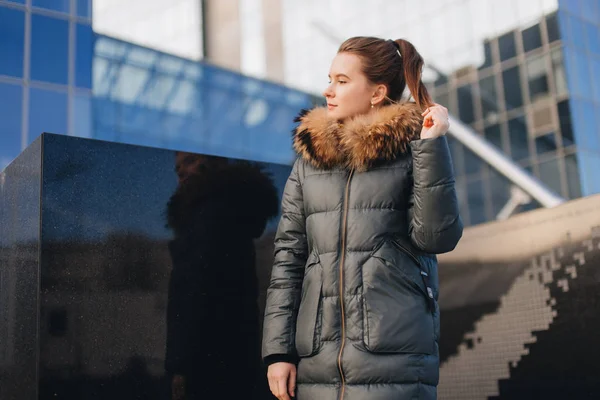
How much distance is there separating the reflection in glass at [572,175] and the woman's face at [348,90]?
24210 mm

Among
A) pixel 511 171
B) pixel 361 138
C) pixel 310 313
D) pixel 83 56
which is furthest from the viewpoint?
pixel 83 56

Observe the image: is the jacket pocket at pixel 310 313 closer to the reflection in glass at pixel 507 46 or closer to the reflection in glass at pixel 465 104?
the reflection in glass at pixel 507 46

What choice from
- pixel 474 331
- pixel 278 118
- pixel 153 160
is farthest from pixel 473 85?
pixel 153 160

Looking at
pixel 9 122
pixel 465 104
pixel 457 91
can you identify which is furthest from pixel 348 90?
pixel 457 91

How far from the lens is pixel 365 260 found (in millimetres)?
2539

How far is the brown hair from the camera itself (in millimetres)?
2779

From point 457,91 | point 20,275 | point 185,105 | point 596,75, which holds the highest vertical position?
point 457,91

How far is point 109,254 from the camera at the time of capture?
10.2 ft

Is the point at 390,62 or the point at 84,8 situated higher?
the point at 84,8

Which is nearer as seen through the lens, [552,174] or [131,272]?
[131,272]

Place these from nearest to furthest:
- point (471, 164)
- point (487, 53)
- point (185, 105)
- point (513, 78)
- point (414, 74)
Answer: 1. point (414, 74)
2. point (185, 105)
3. point (513, 78)
4. point (487, 53)
5. point (471, 164)

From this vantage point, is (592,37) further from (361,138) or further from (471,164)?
(361,138)

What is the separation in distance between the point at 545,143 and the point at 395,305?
25416mm

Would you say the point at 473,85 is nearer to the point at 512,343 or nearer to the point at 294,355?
the point at 512,343
